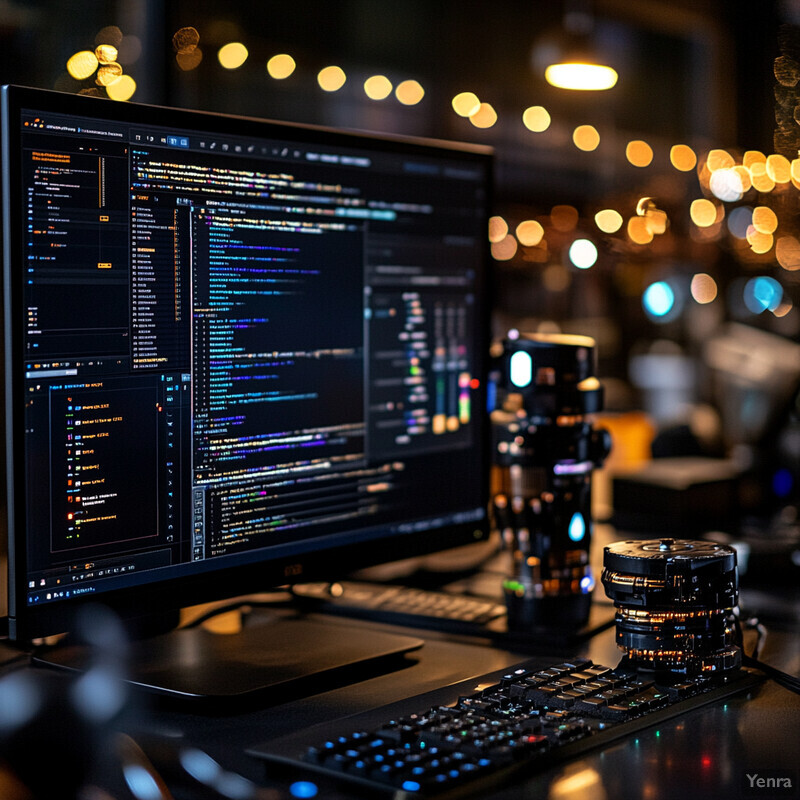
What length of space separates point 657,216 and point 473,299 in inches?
18.8

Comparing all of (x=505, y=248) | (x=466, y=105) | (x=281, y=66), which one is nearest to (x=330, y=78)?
(x=281, y=66)

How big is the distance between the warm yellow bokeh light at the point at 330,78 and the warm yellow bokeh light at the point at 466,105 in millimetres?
1666

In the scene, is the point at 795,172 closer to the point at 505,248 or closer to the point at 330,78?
the point at 330,78

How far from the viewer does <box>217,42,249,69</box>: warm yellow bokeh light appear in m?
1.47

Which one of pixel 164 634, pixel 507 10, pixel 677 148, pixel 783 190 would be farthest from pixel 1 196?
pixel 677 148

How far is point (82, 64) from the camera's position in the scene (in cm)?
121

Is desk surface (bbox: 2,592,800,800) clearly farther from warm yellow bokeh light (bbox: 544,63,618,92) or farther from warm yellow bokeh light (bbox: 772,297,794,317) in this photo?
warm yellow bokeh light (bbox: 772,297,794,317)

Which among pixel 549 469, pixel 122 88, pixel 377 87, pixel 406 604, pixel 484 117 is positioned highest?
pixel 484 117

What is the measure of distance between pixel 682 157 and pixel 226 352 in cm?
539

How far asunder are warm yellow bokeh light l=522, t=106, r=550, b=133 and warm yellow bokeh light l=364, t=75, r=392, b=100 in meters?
2.01

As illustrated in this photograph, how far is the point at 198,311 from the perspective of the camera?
0.92m

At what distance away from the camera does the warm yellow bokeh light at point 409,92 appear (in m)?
3.15

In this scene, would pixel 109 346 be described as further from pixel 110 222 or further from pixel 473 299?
pixel 473 299

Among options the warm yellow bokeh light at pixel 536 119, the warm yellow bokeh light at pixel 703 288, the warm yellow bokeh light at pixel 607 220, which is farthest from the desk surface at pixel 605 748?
the warm yellow bokeh light at pixel 536 119
